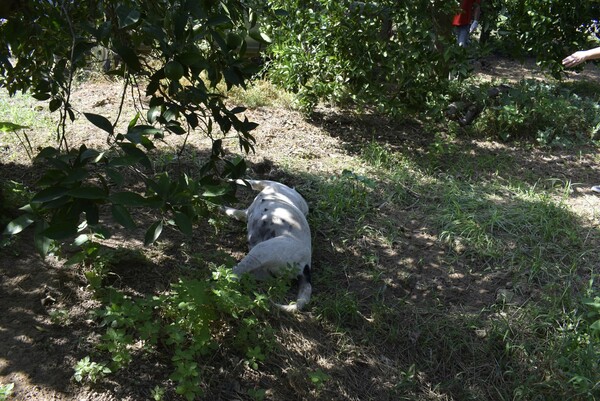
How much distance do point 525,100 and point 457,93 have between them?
35.8 inches

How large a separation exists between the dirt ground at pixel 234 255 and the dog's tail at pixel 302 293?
104mm

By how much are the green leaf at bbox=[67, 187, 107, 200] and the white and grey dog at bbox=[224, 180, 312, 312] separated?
1.73 m

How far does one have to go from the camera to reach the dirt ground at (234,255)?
114 inches

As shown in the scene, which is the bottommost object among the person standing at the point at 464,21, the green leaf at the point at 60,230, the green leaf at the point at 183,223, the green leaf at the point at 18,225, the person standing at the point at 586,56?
the person standing at the point at 464,21

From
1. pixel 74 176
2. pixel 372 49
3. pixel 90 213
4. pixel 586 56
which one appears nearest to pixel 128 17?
pixel 74 176

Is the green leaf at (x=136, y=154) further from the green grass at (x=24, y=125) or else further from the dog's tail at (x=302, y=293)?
the green grass at (x=24, y=125)

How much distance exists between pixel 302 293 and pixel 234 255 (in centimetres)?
72

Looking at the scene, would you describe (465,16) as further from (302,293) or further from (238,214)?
(302,293)

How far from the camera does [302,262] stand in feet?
13.7

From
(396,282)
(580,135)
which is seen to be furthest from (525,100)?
(396,282)

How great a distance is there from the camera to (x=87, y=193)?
6.21 feet

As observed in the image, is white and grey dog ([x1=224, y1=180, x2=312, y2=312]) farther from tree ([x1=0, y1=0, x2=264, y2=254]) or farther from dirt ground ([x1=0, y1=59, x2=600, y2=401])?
tree ([x1=0, y1=0, x2=264, y2=254])


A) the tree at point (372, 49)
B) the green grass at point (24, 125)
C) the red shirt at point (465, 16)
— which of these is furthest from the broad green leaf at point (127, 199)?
the red shirt at point (465, 16)

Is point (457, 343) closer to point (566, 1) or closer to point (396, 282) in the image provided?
point (396, 282)
